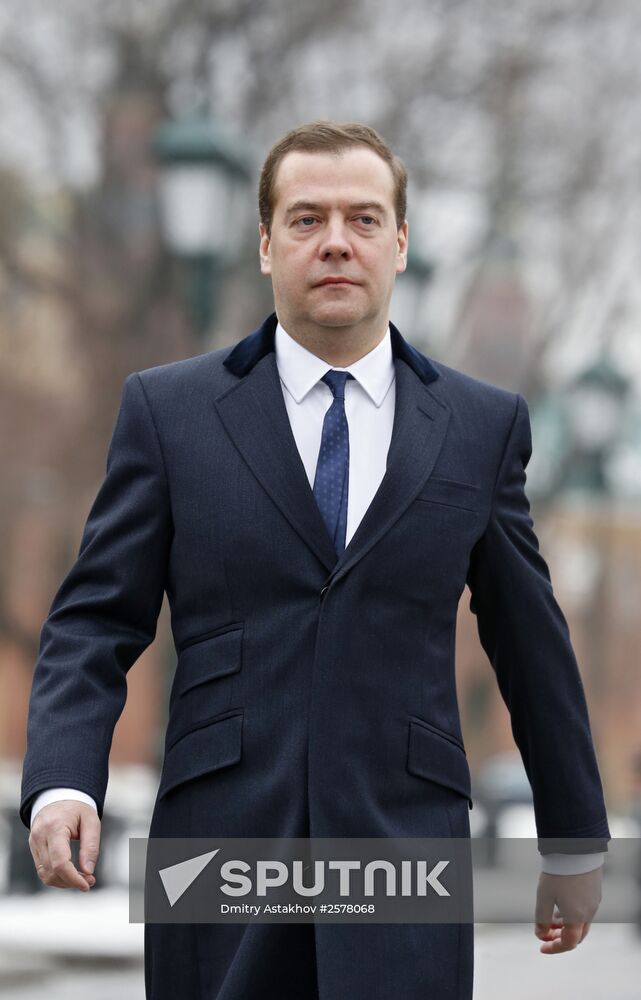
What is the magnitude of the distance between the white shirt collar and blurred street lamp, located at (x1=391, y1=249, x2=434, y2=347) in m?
8.55

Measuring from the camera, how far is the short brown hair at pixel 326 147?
12.3ft

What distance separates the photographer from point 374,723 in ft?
11.7

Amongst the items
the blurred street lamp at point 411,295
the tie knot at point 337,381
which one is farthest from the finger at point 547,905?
the blurred street lamp at point 411,295

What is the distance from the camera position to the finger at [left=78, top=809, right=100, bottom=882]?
3.36 m

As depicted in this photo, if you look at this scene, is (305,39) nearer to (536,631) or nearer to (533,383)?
(533,383)

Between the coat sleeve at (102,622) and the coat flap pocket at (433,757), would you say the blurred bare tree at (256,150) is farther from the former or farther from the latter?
the coat flap pocket at (433,757)

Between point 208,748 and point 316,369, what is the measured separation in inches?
29.7

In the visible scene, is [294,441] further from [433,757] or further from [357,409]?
[433,757]

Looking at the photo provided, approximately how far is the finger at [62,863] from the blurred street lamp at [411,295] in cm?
924

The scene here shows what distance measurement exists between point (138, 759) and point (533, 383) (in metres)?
32.3

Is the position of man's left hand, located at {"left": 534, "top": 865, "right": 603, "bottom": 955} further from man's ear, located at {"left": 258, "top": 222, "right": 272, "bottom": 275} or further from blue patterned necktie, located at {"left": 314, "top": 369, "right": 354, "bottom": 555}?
man's ear, located at {"left": 258, "top": 222, "right": 272, "bottom": 275}

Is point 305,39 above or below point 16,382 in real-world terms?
above

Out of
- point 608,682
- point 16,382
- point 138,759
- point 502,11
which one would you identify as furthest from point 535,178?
point 138,759

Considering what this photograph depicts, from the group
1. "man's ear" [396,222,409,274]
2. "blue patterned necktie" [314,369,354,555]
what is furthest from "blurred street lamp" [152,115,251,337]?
"blue patterned necktie" [314,369,354,555]
